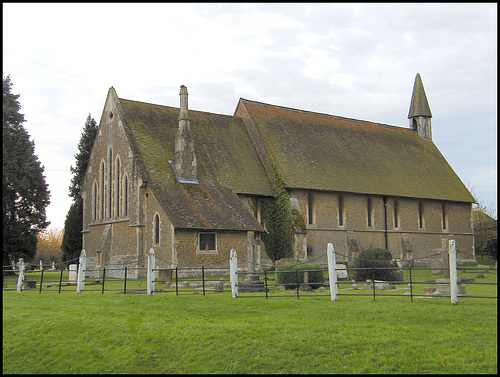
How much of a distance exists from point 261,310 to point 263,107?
28846 mm

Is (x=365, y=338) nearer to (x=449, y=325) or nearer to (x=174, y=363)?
(x=449, y=325)

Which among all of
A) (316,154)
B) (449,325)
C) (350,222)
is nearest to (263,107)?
(316,154)

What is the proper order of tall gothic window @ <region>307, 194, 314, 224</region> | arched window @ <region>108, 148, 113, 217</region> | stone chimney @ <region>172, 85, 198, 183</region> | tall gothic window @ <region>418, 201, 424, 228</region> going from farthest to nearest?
tall gothic window @ <region>418, 201, 424, 228</region> < tall gothic window @ <region>307, 194, 314, 224</region> < arched window @ <region>108, 148, 113, 217</region> < stone chimney @ <region>172, 85, 198, 183</region>

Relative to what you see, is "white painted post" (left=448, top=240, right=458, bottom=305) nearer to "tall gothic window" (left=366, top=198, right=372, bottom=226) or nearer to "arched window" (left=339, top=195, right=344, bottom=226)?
"arched window" (left=339, top=195, right=344, bottom=226)

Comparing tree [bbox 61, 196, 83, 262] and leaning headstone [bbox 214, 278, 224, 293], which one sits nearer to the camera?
leaning headstone [bbox 214, 278, 224, 293]

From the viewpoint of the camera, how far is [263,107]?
137 ft

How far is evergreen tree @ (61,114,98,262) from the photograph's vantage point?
43500mm

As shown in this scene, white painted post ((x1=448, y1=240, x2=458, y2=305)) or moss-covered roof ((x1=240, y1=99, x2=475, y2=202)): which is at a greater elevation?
moss-covered roof ((x1=240, y1=99, x2=475, y2=202))

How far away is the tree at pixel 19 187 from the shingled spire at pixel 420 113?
112ft

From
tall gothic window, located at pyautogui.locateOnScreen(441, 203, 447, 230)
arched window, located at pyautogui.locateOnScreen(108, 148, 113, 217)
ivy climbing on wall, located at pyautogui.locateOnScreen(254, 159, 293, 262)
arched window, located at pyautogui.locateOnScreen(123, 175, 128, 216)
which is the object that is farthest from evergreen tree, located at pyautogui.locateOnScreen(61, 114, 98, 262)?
tall gothic window, located at pyautogui.locateOnScreen(441, 203, 447, 230)

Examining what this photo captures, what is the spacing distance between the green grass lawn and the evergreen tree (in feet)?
94.7

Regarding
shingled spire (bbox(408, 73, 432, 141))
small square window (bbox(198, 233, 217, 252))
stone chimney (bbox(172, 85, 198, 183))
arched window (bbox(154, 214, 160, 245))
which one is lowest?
small square window (bbox(198, 233, 217, 252))

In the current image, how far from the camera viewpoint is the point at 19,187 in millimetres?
37781

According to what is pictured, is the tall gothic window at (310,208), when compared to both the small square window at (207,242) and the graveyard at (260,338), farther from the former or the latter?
the graveyard at (260,338)
